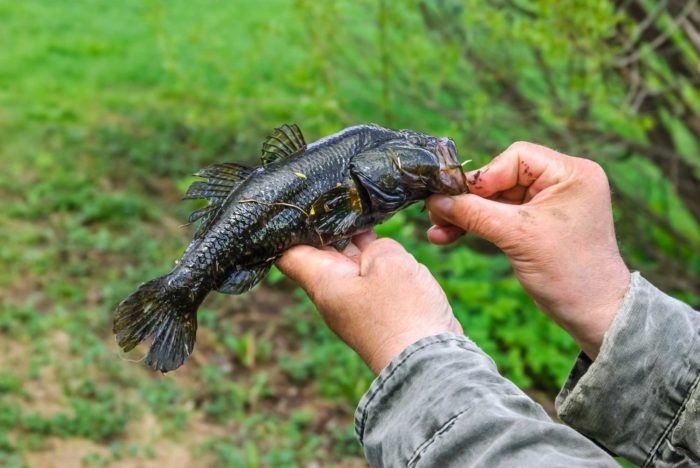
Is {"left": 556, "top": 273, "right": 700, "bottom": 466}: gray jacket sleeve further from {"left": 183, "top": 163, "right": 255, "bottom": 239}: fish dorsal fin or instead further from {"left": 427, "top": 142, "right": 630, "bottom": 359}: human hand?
{"left": 183, "top": 163, "right": 255, "bottom": 239}: fish dorsal fin

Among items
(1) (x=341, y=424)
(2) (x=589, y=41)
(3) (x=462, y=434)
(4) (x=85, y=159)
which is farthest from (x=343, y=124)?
(3) (x=462, y=434)

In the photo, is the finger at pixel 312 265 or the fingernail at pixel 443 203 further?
the fingernail at pixel 443 203

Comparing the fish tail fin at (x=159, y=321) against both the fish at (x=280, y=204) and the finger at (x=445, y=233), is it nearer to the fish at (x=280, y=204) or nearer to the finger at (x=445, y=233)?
the fish at (x=280, y=204)

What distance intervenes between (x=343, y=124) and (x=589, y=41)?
174 cm

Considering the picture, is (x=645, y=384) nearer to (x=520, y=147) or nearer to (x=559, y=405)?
(x=559, y=405)

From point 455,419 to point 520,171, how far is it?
952mm

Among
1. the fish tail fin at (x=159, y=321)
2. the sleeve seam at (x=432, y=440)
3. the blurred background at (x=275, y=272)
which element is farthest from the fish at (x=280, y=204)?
the blurred background at (x=275, y=272)

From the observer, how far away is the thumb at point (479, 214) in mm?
2033

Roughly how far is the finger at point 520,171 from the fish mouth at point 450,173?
0.35 feet

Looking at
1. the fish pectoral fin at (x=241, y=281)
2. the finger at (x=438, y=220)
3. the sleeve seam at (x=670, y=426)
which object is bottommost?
the sleeve seam at (x=670, y=426)

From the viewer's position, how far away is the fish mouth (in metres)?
2.10

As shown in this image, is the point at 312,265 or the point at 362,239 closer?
the point at 312,265

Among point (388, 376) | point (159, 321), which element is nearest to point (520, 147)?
point (388, 376)

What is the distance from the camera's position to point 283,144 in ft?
7.04
